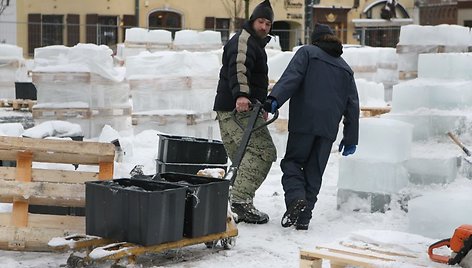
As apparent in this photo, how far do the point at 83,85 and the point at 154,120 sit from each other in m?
1.52

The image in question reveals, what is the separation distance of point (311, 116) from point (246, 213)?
99cm

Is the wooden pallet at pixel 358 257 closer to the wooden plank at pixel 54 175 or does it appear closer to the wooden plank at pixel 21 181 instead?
the wooden plank at pixel 54 175

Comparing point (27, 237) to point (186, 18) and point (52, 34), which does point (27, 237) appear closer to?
point (52, 34)

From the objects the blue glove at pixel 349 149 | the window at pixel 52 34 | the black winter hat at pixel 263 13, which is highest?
the window at pixel 52 34

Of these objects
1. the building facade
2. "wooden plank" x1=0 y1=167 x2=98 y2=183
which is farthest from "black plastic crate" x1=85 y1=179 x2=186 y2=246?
the building facade

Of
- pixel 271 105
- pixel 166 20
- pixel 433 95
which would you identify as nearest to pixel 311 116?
pixel 271 105

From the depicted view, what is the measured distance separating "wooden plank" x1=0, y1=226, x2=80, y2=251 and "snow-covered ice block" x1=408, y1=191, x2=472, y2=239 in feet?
8.73

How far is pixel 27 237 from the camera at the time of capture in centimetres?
593

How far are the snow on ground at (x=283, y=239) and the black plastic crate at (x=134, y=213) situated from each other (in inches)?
9.4

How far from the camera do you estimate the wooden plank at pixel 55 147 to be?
597 centimetres

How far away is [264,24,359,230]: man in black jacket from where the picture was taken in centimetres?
702

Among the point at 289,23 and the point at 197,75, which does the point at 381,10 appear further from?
the point at 197,75

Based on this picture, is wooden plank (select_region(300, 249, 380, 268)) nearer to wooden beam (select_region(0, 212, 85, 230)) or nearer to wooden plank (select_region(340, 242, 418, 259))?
→ wooden plank (select_region(340, 242, 418, 259))

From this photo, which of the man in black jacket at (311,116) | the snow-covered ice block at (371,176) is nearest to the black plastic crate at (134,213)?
the man in black jacket at (311,116)
